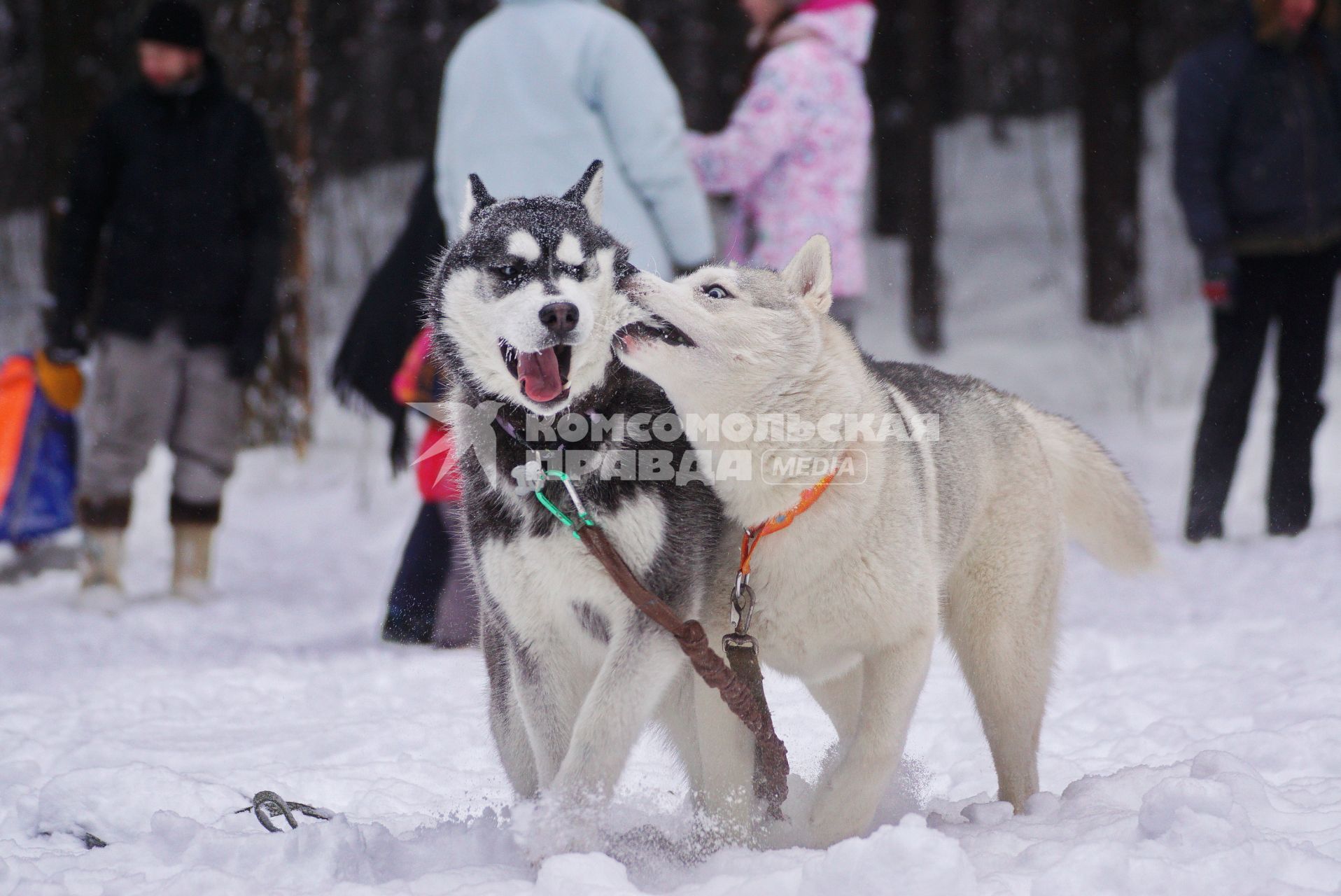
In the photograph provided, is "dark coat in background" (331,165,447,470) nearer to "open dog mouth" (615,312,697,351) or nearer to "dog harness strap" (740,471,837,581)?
"open dog mouth" (615,312,697,351)

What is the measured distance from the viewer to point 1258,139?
17.1 feet

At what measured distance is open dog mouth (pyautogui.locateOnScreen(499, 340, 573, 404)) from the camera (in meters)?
2.11

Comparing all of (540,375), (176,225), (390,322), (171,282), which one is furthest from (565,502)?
(176,225)

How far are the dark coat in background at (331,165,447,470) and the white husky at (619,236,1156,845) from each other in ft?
6.35

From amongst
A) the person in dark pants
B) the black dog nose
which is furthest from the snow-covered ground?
the black dog nose

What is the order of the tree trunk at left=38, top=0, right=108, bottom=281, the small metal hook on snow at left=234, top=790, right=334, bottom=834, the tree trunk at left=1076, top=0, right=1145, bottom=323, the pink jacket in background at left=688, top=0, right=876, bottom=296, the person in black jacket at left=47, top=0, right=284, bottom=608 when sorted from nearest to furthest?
the small metal hook on snow at left=234, top=790, right=334, bottom=834 → the pink jacket in background at left=688, top=0, right=876, bottom=296 → the person in black jacket at left=47, top=0, right=284, bottom=608 → the tree trunk at left=38, top=0, right=108, bottom=281 → the tree trunk at left=1076, top=0, right=1145, bottom=323

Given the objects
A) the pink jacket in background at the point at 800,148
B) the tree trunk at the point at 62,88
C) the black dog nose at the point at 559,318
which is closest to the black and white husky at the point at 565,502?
the black dog nose at the point at 559,318

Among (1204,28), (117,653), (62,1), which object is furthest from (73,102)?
(1204,28)

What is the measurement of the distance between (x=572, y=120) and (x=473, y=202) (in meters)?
0.87

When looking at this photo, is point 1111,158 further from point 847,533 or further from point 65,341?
point 847,533

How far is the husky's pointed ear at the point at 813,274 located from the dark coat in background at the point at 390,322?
1.92 metres

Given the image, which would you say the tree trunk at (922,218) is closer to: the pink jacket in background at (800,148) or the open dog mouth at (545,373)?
the pink jacket in background at (800,148)

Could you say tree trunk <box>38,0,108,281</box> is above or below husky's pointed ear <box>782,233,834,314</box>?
above

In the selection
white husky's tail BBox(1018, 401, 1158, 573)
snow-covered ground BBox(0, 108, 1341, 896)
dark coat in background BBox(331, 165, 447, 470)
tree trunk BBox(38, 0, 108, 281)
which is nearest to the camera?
snow-covered ground BBox(0, 108, 1341, 896)
